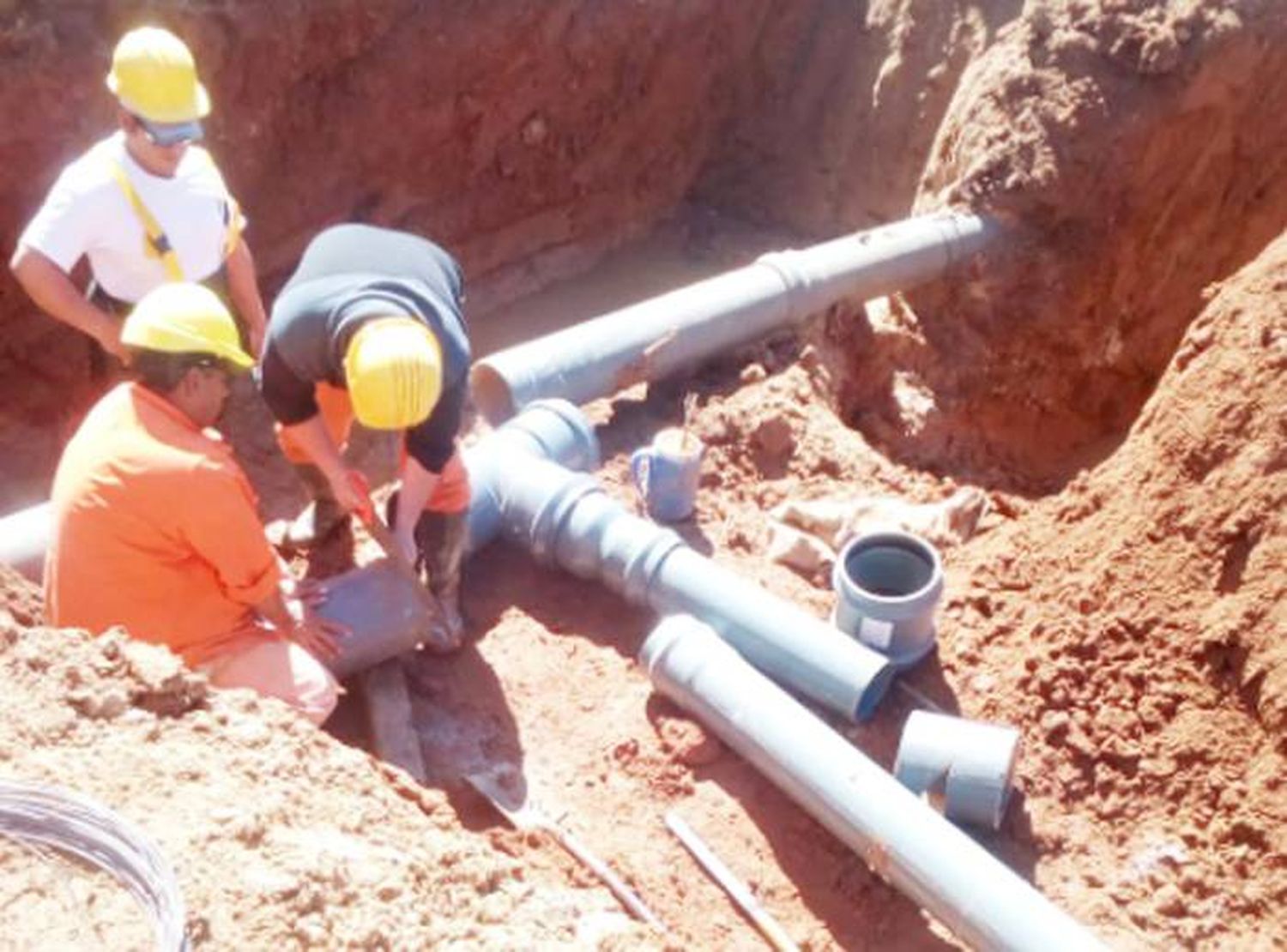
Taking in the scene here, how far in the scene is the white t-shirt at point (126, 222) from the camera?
492 centimetres

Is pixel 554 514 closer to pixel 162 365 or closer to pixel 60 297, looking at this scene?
pixel 162 365

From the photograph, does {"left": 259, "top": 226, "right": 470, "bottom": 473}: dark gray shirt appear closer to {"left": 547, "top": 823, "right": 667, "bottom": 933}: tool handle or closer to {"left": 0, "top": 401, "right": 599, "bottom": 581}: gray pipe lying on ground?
{"left": 0, "top": 401, "right": 599, "bottom": 581}: gray pipe lying on ground

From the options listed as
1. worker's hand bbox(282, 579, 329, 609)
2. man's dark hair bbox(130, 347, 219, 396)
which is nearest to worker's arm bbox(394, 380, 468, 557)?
worker's hand bbox(282, 579, 329, 609)

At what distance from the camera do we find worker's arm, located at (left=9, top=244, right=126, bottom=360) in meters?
4.91

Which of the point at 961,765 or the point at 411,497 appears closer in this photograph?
the point at 961,765

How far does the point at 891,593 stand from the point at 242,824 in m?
2.91

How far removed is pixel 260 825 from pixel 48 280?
8.56 feet

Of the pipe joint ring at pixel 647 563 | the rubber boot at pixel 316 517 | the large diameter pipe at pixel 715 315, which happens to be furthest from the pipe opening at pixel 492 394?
the pipe joint ring at pixel 647 563

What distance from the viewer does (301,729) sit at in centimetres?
380

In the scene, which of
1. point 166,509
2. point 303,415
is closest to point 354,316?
point 303,415

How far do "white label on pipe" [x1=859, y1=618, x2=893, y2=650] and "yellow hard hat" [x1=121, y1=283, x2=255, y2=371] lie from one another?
2363 mm

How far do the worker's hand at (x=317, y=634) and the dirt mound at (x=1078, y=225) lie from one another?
3586mm

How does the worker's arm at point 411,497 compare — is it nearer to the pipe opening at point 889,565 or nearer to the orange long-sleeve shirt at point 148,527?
the orange long-sleeve shirt at point 148,527

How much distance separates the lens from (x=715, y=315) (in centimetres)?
676
